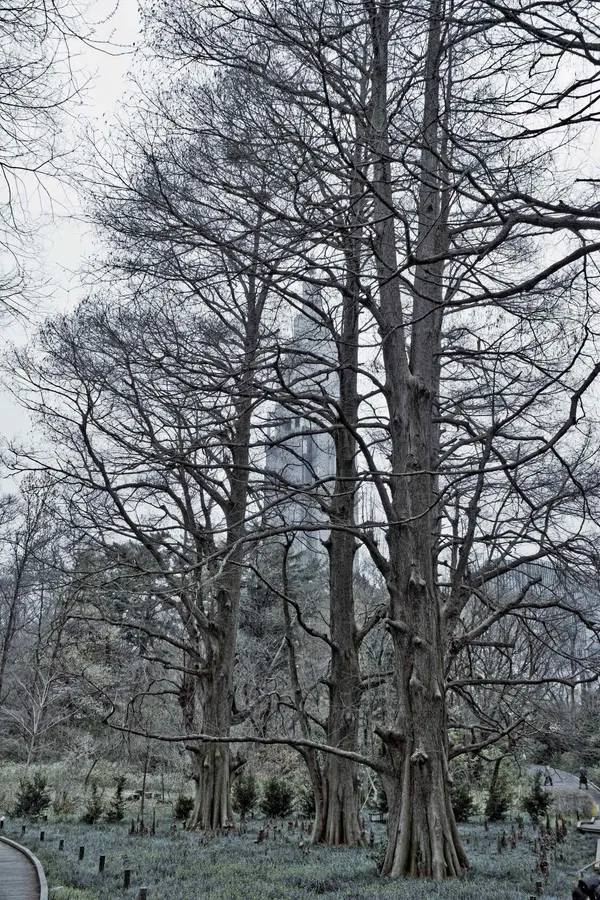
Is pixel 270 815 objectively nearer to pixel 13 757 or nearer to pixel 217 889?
pixel 217 889

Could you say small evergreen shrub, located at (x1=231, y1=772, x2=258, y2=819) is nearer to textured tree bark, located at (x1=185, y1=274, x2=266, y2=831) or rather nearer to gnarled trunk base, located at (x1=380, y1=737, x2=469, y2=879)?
textured tree bark, located at (x1=185, y1=274, x2=266, y2=831)

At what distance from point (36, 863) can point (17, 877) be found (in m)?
0.88

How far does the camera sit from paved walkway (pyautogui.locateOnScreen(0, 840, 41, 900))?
307 inches

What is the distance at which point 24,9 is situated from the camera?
13.7 ft

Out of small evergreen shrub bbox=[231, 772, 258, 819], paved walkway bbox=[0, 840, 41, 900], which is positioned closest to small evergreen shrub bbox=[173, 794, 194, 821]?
small evergreen shrub bbox=[231, 772, 258, 819]

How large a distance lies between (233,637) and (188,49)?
10440mm

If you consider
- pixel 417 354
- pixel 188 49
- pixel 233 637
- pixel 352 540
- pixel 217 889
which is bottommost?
pixel 217 889

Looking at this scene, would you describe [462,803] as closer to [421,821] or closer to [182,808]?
[182,808]

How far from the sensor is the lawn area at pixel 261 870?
6.68 m

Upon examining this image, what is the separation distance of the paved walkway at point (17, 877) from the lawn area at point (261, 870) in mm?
207

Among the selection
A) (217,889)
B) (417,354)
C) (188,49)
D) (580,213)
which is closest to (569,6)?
(580,213)

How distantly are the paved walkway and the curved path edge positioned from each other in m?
0.04

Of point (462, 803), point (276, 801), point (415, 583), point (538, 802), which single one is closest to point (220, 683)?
point (276, 801)

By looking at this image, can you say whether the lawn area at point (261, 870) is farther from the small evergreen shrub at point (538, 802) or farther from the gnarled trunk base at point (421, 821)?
the small evergreen shrub at point (538, 802)
